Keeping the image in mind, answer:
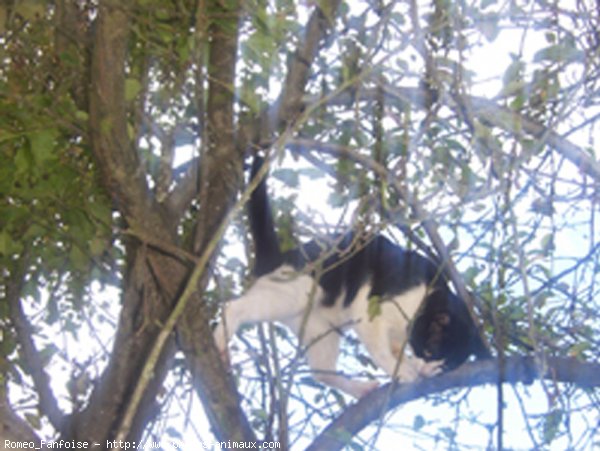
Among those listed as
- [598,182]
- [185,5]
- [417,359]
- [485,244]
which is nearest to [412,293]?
[417,359]

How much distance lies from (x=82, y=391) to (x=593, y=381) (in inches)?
64.3

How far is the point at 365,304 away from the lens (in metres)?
3.36

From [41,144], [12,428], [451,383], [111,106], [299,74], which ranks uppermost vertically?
[299,74]

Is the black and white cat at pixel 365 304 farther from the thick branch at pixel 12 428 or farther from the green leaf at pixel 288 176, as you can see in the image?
the thick branch at pixel 12 428

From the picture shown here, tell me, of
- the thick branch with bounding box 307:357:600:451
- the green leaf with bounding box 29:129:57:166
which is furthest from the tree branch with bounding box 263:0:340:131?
the thick branch with bounding box 307:357:600:451

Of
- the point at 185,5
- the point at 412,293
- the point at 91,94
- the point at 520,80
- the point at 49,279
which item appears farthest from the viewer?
the point at 412,293

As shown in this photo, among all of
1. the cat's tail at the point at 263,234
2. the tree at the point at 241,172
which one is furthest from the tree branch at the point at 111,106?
the cat's tail at the point at 263,234

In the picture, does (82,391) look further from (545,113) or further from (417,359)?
(545,113)

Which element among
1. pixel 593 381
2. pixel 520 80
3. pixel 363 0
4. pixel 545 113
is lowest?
pixel 593 381

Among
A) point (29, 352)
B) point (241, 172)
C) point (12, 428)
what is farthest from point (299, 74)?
point (12, 428)

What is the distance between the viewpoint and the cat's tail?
3.17 meters

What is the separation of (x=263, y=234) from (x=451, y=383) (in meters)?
1.09

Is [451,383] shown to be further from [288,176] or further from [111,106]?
[111,106]

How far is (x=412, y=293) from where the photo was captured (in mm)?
3441
